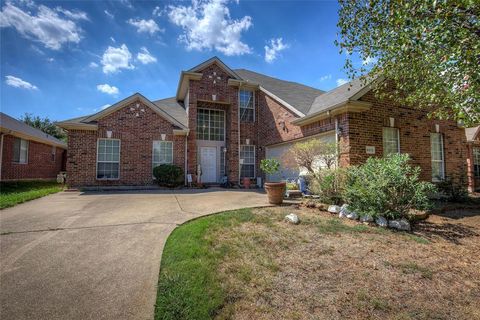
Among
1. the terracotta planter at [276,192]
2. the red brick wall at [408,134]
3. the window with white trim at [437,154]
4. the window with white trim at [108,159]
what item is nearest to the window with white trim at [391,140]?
the red brick wall at [408,134]

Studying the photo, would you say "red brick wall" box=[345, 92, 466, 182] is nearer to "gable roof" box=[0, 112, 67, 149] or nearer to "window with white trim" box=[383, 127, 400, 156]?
"window with white trim" box=[383, 127, 400, 156]

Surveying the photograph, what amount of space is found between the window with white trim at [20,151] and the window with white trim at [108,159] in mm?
6865

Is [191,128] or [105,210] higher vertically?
[191,128]

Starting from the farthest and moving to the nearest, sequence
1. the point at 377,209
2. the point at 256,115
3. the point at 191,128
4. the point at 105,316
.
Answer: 1. the point at 256,115
2. the point at 191,128
3. the point at 377,209
4. the point at 105,316

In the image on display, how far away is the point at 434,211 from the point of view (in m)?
6.84

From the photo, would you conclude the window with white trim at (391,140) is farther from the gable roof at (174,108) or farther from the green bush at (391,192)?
the gable roof at (174,108)

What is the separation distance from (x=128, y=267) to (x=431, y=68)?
8211mm

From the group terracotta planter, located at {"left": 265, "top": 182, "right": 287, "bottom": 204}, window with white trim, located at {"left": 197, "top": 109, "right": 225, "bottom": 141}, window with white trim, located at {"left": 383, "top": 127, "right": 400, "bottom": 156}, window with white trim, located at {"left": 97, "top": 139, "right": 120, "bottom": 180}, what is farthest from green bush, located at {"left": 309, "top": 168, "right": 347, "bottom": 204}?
window with white trim, located at {"left": 97, "top": 139, "right": 120, "bottom": 180}

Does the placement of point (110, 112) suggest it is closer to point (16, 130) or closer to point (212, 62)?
point (212, 62)

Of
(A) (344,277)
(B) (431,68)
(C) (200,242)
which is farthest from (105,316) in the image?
(B) (431,68)

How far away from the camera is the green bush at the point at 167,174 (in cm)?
1189

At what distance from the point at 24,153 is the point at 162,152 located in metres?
10.0

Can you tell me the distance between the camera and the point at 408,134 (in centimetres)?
939

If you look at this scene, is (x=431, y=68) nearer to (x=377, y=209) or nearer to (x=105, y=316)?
(x=377, y=209)
